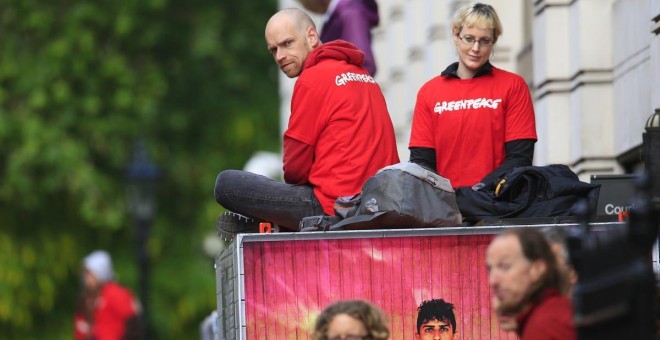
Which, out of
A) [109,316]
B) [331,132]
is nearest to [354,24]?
[331,132]

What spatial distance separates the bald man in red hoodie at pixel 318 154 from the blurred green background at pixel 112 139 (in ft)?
71.7

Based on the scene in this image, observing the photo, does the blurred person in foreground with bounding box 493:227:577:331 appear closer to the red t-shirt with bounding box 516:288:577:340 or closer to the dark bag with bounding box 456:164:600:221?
the red t-shirt with bounding box 516:288:577:340

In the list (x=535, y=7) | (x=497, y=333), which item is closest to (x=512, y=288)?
(x=497, y=333)

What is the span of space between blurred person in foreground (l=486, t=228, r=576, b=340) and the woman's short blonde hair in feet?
13.0

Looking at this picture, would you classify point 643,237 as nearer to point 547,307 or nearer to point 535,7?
point 547,307

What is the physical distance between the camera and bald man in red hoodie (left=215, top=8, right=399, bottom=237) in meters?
10.0

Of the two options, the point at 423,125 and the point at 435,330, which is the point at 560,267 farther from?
the point at 423,125

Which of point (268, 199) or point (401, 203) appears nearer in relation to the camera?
point (401, 203)

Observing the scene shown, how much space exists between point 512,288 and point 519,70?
14.3 meters

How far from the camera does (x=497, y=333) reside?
9406mm

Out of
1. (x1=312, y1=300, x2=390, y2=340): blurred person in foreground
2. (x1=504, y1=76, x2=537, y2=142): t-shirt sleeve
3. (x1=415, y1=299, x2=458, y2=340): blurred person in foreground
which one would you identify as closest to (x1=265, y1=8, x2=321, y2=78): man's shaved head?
(x1=504, y1=76, x2=537, y2=142): t-shirt sleeve

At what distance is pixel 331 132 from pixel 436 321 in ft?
4.03

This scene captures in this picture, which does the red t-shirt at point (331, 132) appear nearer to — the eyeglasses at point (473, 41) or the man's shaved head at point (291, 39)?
the man's shaved head at point (291, 39)

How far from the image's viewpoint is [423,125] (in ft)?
35.7
